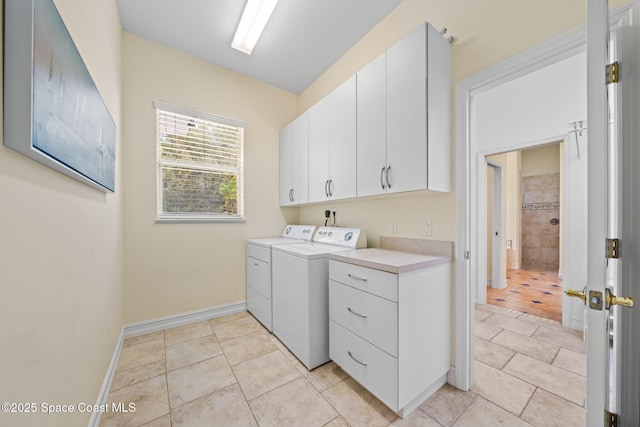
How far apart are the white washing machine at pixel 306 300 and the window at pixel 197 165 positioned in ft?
3.92

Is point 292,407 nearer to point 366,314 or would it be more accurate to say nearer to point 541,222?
point 366,314

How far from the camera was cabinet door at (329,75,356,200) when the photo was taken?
2.12 m

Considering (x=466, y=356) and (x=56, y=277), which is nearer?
(x=56, y=277)

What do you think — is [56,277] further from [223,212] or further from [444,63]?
[444,63]

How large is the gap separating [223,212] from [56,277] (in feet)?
6.70

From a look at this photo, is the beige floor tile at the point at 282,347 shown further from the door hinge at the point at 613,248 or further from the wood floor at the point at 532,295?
the wood floor at the point at 532,295

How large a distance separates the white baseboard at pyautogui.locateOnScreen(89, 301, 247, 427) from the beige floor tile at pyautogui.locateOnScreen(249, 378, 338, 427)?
978 millimetres

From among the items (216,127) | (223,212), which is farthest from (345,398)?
(216,127)

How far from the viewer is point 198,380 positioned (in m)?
1.74

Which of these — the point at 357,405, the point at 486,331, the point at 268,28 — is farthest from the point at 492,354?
the point at 268,28

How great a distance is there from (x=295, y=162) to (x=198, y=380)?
2.28 m

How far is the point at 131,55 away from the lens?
7.82 feet

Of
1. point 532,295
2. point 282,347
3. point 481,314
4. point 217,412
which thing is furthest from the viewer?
point 532,295

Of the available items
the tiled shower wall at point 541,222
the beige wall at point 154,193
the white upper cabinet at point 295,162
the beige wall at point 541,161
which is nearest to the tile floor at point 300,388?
the beige wall at point 154,193
